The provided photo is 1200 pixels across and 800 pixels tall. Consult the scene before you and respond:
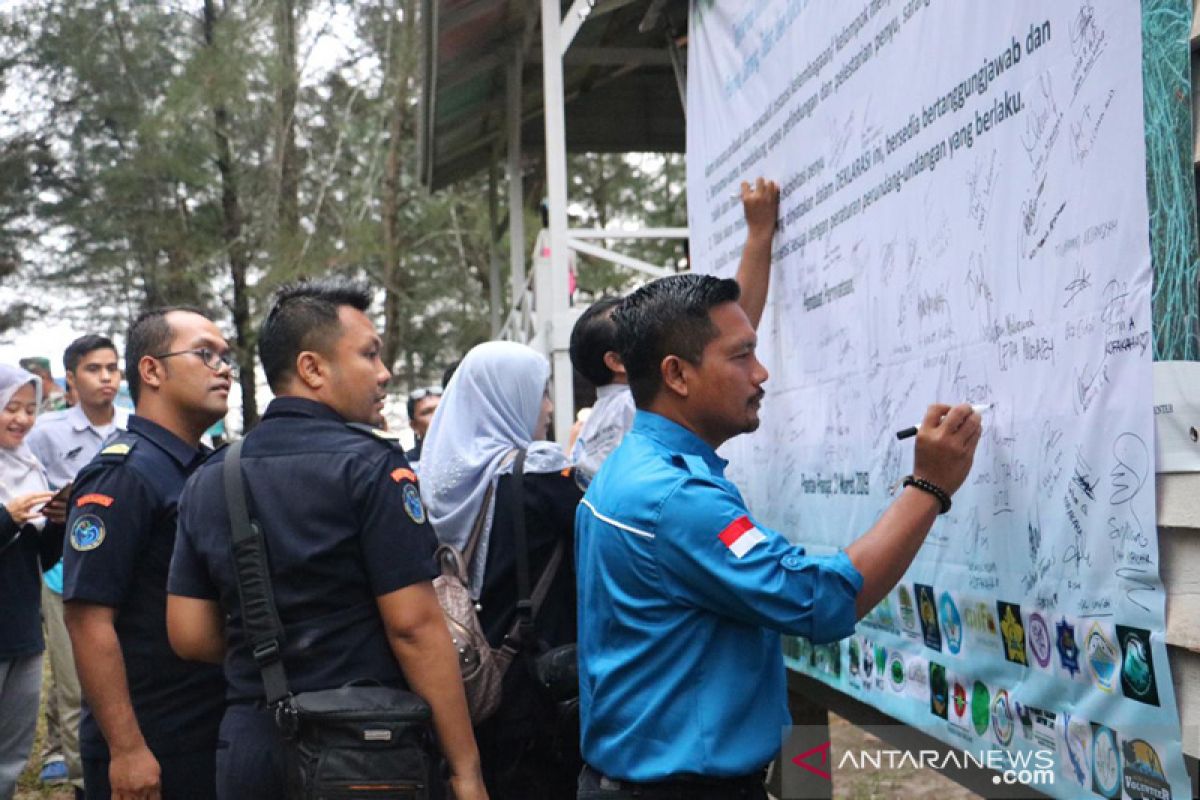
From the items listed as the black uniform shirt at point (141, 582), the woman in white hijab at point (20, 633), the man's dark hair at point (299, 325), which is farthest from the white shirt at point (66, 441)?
the man's dark hair at point (299, 325)

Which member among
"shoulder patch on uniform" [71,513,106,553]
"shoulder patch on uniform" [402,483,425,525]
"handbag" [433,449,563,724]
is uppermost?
"shoulder patch on uniform" [402,483,425,525]

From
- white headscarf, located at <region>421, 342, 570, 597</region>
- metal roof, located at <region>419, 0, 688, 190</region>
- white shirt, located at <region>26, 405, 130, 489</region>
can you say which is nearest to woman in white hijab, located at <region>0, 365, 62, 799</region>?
white headscarf, located at <region>421, 342, 570, 597</region>

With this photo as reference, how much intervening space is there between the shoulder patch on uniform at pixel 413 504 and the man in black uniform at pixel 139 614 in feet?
2.85

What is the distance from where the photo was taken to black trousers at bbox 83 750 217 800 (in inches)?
131

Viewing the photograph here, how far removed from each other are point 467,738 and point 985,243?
1541mm

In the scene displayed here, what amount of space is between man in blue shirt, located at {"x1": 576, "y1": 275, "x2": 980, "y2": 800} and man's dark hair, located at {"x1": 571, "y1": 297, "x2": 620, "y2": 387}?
1.32 m

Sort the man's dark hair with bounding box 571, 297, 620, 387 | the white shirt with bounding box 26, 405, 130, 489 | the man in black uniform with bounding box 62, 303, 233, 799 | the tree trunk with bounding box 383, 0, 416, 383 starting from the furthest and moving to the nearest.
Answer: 1. the tree trunk with bounding box 383, 0, 416, 383
2. the white shirt with bounding box 26, 405, 130, 489
3. the man's dark hair with bounding box 571, 297, 620, 387
4. the man in black uniform with bounding box 62, 303, 233, 799

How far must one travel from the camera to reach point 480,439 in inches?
142

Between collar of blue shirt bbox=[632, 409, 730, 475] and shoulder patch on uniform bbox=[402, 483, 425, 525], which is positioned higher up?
collar of blue shirt bbox=[632, 409, 730, 475]

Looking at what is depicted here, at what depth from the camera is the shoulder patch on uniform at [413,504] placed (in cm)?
286

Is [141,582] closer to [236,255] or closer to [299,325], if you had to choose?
[299,325]

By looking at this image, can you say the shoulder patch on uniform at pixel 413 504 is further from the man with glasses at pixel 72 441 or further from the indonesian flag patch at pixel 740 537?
the man with glasses at pixel 72 441

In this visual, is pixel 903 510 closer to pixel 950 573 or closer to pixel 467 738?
pixel 950 573

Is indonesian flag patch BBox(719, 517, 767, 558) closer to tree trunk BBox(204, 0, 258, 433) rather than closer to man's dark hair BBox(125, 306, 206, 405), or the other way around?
man's dark hair BBox(125, 306, 206, 405)
